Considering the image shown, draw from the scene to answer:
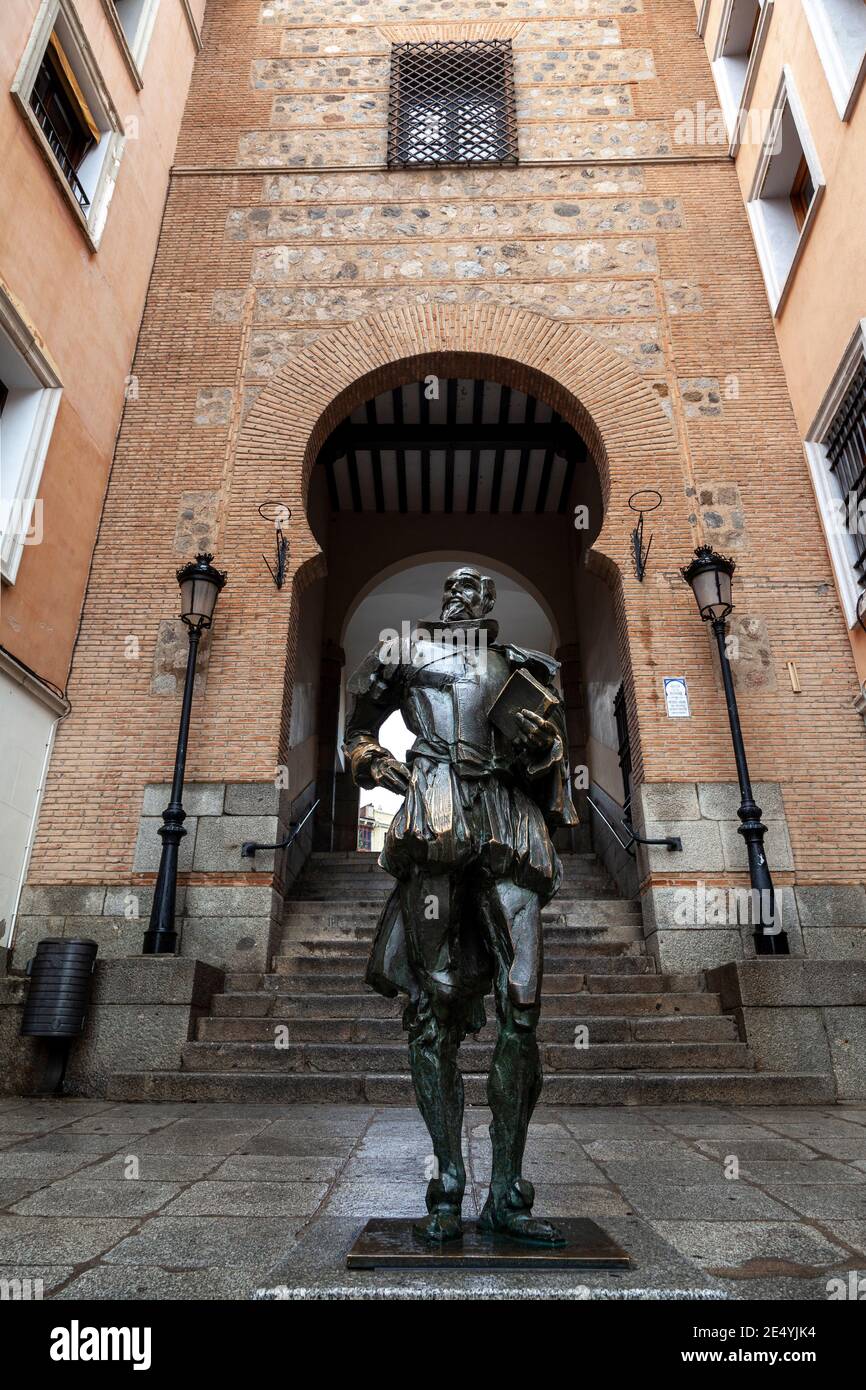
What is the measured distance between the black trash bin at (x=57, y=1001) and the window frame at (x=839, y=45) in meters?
8.74

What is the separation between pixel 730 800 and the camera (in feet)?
22.0

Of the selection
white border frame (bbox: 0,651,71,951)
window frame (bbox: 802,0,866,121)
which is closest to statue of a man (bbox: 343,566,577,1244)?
white border frame (bbox: 0,651,71,951)

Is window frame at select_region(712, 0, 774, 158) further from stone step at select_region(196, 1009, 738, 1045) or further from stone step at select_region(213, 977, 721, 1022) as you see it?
stone step at select_region(196, 1009, 738, 1045)

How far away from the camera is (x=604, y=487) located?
827cm

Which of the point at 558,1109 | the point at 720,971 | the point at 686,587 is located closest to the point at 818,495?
the point at 686,587

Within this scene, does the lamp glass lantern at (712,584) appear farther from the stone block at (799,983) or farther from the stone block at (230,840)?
the stone block at (230,840)

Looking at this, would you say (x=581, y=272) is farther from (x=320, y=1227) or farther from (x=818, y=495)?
(x=320, y=1227)

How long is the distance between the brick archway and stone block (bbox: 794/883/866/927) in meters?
2.41

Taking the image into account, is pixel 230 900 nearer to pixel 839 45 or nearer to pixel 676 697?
pixel 676 697

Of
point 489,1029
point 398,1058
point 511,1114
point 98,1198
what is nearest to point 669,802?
point 489,1029

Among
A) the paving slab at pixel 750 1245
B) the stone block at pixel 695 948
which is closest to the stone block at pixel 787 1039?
the stone block at pixel 695 948

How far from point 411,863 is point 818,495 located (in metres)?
6.74

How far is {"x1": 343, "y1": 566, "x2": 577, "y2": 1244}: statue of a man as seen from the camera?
88.4 inches
